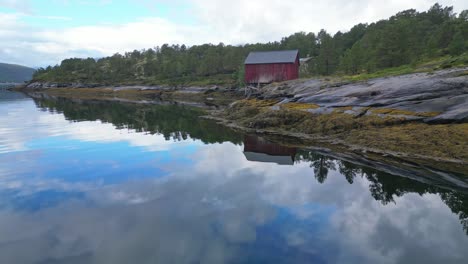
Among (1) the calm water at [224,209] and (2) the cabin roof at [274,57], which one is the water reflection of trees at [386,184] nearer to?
(1) the calm water at [224,209]

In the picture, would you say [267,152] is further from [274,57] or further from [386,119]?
[274,57]

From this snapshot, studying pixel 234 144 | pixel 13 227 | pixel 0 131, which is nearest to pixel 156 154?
pixel 234 144

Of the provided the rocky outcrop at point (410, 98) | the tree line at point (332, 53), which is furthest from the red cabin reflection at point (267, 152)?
the tree line at point (332, 53)

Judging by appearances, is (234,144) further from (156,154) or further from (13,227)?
(13,227)

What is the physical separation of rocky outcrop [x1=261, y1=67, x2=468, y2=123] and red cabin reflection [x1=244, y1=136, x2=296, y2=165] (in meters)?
9.11

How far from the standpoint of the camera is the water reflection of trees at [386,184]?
13.5 m

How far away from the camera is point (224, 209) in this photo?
44.9 ft

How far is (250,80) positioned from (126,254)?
68.9 meters

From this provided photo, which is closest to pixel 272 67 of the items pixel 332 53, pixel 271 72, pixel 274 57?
pixel 271 72

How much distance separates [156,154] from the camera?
2438 centimetres

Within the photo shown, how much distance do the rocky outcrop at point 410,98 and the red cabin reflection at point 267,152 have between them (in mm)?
9109

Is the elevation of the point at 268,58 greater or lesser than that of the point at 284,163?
greater

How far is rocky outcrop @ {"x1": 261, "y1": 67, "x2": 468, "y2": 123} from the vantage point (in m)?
24.0

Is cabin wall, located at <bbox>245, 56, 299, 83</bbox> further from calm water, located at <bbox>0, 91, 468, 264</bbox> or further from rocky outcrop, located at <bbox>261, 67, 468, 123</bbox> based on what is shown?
calm water, located at <bbox>0, 91, 468, 264</bbox>
